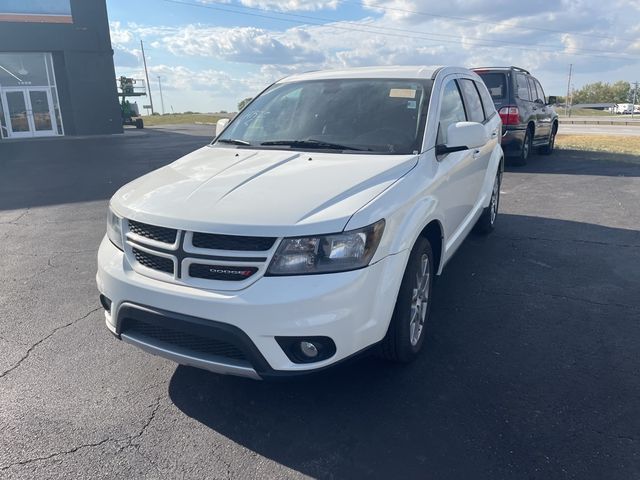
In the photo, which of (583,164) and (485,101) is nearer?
(485,101)

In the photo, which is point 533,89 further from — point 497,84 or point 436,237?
point 436,237

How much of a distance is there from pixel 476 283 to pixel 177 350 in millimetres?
2935

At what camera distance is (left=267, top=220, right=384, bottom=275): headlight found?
2467 millimetres

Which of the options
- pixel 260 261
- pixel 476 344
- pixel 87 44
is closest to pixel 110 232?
pixel 260 261

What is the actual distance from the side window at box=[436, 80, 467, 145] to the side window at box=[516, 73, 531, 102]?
668cm

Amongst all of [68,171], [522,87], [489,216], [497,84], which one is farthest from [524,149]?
[68,171]

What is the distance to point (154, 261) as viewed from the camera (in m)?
2.75

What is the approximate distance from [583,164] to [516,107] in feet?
9.04

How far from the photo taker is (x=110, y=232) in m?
3.15

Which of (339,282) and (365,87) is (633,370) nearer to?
(339,282)

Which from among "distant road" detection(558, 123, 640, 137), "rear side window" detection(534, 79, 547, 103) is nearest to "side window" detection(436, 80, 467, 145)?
"rear side window" detection(534, 79, 547, 103)

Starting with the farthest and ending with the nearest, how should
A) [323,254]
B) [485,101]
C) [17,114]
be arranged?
[17,114], [485,101], [323,254]

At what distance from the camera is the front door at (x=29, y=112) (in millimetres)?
26312

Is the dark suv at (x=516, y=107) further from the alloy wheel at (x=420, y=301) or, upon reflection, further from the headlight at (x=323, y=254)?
the headlight at (x=323, y=254)
